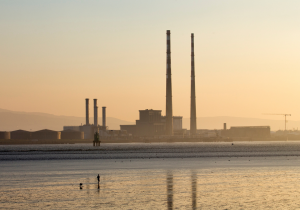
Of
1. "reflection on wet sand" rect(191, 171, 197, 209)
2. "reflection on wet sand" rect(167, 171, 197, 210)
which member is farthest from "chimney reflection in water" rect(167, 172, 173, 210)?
"reflection on wet sand" rect(191, 171, 197, 209)

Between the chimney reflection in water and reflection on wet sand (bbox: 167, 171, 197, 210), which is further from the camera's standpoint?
reflection on wet sand (bbox: 167, 171, 197, 210)

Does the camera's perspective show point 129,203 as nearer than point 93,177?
Yes

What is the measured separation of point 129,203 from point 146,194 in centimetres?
356

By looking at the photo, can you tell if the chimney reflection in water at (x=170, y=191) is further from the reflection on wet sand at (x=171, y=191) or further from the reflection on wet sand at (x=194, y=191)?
the reflection on wet sand at (x=194, y=191)

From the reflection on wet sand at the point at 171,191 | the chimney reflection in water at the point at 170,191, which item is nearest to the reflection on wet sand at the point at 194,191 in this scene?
the reflection on wet sand at the point at 171,191

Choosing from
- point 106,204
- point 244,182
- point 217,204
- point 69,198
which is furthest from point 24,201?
point 244,182

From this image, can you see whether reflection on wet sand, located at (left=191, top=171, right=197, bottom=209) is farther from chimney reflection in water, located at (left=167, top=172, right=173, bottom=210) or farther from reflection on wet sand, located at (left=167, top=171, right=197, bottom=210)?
chimney reflection in water, located at (left=167, top=172, right=173, bottom=210)

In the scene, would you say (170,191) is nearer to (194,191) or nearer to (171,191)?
(171,191)

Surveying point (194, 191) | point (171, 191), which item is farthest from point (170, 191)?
point (194, 191)

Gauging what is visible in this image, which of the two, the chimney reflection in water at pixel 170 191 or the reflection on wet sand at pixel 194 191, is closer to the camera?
the chimney reflection in water at pixel 170 191

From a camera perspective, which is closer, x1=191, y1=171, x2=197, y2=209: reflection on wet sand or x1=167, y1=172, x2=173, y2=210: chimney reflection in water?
x1=167, y1=172, x2=173, y2=210: chimney reflection in water

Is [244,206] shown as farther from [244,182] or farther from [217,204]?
[244,182]

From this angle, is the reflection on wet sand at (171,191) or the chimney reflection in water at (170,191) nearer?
the chimney reflection in water at (170,191)

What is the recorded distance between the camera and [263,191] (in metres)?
31.8
